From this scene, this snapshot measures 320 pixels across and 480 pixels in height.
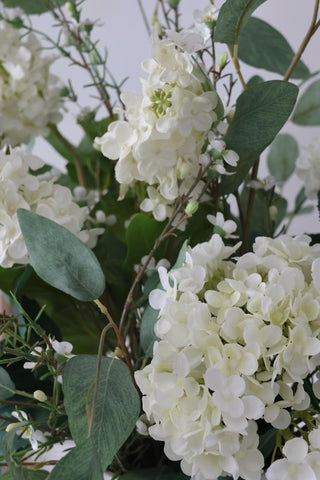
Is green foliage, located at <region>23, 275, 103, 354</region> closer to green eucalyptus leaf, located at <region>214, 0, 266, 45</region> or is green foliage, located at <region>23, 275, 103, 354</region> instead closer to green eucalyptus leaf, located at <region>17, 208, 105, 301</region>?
green eucalyptus leaf, located at <region>17, 208, 105, 301</region>

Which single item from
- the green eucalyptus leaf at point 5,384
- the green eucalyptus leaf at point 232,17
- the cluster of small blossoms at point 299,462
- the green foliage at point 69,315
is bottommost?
the green foliage at point 69,315

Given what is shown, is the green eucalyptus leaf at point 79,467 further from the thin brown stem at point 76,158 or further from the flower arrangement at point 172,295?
the thin brown stem at point 76,158

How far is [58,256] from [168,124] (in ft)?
0.29

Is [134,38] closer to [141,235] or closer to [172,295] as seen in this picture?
[141,235]

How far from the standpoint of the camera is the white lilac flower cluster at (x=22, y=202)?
34 centimetres

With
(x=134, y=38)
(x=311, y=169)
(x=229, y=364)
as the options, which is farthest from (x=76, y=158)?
(x=134, y=38)

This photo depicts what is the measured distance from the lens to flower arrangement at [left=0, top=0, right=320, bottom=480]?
267 millimetres

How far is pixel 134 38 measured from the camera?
86 centimetres

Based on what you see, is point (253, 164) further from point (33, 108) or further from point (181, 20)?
point (181, 20)

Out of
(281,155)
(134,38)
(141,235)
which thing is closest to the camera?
(141,235)

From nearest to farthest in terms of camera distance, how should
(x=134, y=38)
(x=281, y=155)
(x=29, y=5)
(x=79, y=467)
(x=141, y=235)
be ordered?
(x=79, y=467) < (x=141, y=235) < (x=29, y=5) < (x=281, y=155) < (x=134, y=38)

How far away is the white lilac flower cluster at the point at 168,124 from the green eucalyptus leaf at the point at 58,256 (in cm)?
6

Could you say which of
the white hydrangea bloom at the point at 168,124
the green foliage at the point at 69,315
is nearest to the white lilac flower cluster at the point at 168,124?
the white hydrangea bloom at the point at 168,124

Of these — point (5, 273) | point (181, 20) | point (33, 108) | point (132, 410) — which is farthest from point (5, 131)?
point (181, 20)
